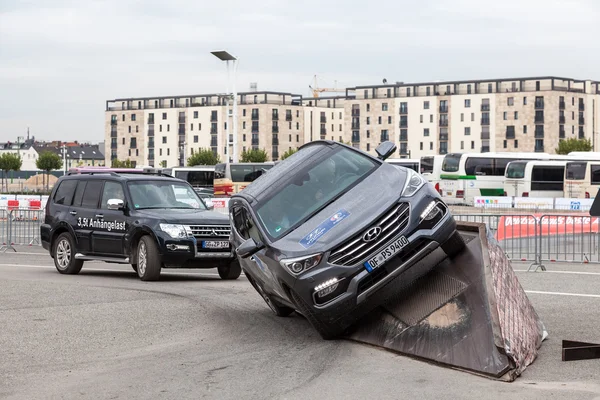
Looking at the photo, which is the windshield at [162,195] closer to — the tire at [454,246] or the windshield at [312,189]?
the windshield at [312,189]

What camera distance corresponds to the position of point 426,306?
8508 millimetres

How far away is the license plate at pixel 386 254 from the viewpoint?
8453 mm

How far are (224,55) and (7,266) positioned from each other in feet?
119

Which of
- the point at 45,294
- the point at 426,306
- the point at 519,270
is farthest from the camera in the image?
the point at 519,270

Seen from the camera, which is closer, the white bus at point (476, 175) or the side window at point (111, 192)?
the side window at point (111, 192)

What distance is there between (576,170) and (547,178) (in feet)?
6.56

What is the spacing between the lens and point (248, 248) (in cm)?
929

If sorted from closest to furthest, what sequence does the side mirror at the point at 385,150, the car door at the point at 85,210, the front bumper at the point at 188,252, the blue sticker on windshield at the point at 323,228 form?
1. the blue sticker on windshield at the point at 323,228
2. the side mirror at the point at 385,150
3. the front bumper at the point at 188,252
4. the car door at the point at 85,210

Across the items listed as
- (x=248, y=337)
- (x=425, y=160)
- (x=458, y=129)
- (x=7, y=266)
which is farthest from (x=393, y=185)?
(x=458, y=129)

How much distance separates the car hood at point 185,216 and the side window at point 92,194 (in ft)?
4.71

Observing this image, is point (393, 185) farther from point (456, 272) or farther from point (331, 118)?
point (331, 118)

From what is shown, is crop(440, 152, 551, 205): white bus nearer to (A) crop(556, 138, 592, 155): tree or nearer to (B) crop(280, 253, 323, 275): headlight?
(B) crop(280, 253, 323, 275): headlight

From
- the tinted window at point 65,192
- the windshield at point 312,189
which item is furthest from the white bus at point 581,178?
the windshield at point 312,189

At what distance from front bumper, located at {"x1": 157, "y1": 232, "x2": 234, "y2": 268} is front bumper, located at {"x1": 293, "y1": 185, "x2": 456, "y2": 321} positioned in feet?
20.9
